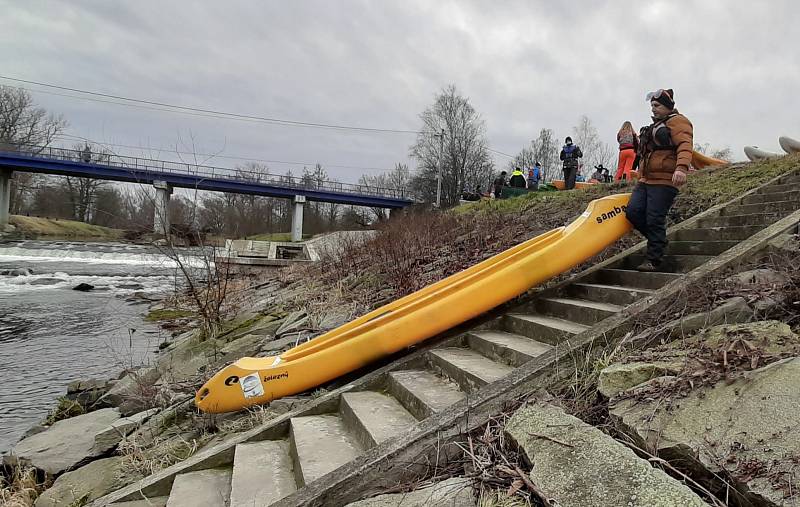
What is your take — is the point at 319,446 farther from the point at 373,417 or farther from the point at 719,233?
the point at 719,233

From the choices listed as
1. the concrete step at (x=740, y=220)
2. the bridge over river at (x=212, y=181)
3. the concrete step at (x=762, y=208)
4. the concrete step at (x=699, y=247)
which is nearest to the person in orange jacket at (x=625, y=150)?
the concrete step at (x=762, y=208)

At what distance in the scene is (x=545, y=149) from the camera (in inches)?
2313

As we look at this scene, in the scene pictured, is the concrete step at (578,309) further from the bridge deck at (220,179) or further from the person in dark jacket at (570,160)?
the bridge deck at (220,179)

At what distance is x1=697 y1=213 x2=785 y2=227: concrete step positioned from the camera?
5.12 m

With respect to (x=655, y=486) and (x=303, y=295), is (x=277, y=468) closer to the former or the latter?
(x=655, y=486)

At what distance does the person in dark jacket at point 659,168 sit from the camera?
454 centimetres

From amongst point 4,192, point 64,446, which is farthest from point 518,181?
point 4,192

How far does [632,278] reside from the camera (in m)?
4.95

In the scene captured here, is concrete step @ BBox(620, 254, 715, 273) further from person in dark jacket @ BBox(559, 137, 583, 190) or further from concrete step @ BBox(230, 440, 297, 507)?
person in dark jacket @ BBox(559, 137, 583, 190)

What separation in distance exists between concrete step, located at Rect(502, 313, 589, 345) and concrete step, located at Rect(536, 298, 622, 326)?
0.08 m

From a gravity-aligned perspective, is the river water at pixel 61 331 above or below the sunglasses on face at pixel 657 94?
below

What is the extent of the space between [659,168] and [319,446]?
3.93m

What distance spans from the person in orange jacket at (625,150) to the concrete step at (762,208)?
4.83 meters

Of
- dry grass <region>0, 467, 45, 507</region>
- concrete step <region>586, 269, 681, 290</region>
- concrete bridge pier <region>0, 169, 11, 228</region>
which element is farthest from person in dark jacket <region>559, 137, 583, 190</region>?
concrete bridge pier <region>0, 169, 11, 228</region>
